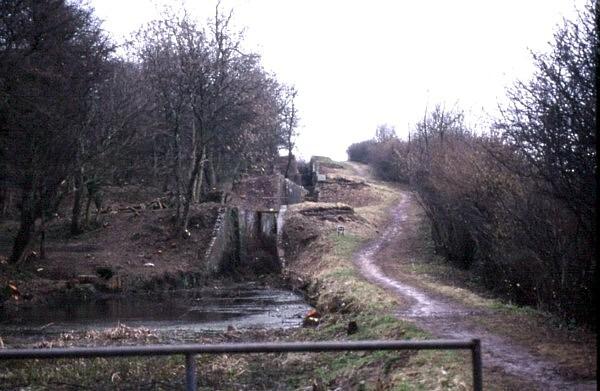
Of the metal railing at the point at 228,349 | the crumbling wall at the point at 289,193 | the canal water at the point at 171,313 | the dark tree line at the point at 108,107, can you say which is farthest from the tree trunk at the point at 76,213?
the metal railing at the point at 228,349

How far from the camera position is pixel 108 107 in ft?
106

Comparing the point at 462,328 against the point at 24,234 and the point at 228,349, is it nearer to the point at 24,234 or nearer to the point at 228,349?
the point at 228,349

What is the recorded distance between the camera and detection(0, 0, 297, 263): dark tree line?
2508 cm

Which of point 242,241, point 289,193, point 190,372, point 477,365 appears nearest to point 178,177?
point 242,241

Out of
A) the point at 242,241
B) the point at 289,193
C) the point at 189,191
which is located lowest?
the point at 242,241

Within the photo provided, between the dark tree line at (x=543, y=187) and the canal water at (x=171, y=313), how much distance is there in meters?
6.35

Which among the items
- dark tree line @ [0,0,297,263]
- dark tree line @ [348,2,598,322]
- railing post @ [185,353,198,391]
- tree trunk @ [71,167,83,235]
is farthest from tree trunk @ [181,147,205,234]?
railing post @ [185,353,198,391]

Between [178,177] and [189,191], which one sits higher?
[178,177]

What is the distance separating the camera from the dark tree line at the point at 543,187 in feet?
37.0

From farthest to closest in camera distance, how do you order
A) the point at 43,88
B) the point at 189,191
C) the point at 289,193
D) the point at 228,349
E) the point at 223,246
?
the point at 289,193, the point at 223,246, the point at 189,191, the point at 43,88, the point at 228,349

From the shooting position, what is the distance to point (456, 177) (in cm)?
2447

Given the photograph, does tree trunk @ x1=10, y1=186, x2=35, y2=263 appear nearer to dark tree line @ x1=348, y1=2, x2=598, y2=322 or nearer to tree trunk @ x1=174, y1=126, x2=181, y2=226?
tree trunk @ x1=174, y1=126, x2=181, y2=226

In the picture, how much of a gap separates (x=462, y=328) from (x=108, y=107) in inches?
895

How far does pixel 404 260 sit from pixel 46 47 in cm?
1734
